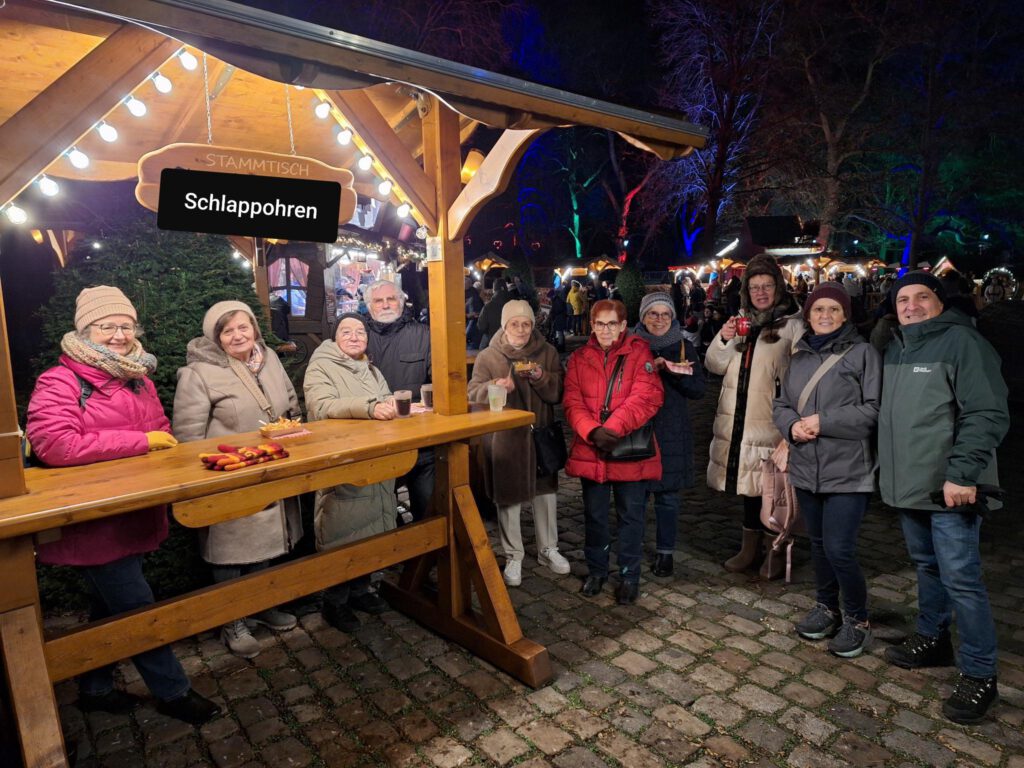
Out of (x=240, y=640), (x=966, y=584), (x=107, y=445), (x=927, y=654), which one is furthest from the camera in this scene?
(x=240, y=640)

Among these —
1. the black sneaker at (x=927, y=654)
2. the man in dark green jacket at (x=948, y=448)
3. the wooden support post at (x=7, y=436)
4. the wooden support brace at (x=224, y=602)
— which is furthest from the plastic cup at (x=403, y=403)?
the black sneaker at (x=927, y=654)

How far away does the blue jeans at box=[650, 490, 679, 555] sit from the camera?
448cm

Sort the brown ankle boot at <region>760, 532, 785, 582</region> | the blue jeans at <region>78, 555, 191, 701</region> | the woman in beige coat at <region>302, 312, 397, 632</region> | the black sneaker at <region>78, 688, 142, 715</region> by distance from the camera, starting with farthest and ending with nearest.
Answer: the brown ankle boot at <region>760, 532, 785, 582</region> → the woman in beige coat at <region>302, 312, 397, 632</region> → the black sneaker at <region>78, 688, 142, 715</region> → the blue jeans at <region>78, 555, 191, 701</region>

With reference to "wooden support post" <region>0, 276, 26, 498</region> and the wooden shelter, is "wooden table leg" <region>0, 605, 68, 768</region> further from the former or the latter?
"wooden support post" <region>0, 276, 26, 498</region>

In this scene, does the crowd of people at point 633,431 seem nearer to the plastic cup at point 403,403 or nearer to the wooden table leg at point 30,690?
the plastic cup at point 403,403

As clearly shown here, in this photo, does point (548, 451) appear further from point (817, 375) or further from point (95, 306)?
point (95, 306)

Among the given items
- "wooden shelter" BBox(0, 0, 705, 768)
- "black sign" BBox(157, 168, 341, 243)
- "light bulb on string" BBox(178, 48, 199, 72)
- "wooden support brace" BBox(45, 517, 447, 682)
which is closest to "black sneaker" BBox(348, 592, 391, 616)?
"wooden shelter" BBox(0, 0, 705, 768)

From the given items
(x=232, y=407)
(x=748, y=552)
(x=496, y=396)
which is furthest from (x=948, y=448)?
(x=232, y=407)

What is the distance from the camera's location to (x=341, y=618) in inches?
154

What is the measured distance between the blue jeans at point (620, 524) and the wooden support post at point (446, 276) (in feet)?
3.62

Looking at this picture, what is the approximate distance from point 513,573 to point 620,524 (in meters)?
0.84

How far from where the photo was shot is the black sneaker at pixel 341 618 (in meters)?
3.89

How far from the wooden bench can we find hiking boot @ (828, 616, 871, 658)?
5.35 ft

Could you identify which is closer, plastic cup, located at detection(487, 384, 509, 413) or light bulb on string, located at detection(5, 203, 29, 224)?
light bulb on string, located at detection(5, 203, 29, 224)
